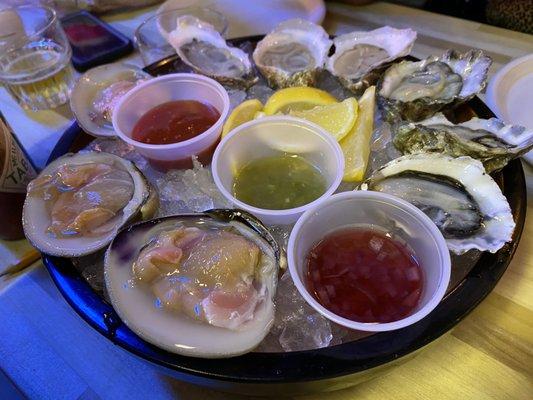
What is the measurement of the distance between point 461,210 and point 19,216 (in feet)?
3.69

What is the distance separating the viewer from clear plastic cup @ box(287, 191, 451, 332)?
835 millimetres

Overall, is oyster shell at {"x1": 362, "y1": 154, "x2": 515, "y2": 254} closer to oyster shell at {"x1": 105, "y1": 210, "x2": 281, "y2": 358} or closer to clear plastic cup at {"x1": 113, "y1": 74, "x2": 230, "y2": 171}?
oyster shell at {"x1": 105, "y1": 210, "x2": 281, "y2": 358}

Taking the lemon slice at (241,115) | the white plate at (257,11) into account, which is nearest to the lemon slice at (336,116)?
the lemon slice at (241,115)

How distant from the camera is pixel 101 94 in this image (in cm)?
136

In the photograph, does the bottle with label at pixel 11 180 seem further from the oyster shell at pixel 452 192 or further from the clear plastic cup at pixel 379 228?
the oyster shell at pixel 452 192

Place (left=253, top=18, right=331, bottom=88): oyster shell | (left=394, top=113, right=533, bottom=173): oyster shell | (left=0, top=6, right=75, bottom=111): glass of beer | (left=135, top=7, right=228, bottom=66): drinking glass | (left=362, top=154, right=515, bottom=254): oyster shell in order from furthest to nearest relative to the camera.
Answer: (left=135, top=7, right=228, bottom=66): drinking glass < (left=0, top=6, right=75, bottom=111): glass of beer < (left=253, top=18, right=331, bottom=88): oyster shell < (left=394, top=113, right=533, bottom=173): oyster shell < (left=362, top=154, right=515, bottom=254): oyster shell

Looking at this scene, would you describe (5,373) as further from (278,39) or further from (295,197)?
(278,39)

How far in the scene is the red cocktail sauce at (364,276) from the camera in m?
0.85

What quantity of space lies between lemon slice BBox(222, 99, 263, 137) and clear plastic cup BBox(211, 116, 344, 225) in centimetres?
5

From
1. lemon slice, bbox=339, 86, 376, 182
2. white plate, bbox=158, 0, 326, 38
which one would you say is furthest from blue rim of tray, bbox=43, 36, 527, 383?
white plate, bbox=158, 0, 326, 38

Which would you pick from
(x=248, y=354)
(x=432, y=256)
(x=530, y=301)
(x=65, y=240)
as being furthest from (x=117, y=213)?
(x=530, y=301)

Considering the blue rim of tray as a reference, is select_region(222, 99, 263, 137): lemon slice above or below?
above

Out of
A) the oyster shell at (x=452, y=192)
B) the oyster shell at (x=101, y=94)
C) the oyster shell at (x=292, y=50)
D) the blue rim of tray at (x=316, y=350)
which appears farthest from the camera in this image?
the oyster shell at (x=292, y=50)

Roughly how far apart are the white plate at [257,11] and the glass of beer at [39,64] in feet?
1.55
